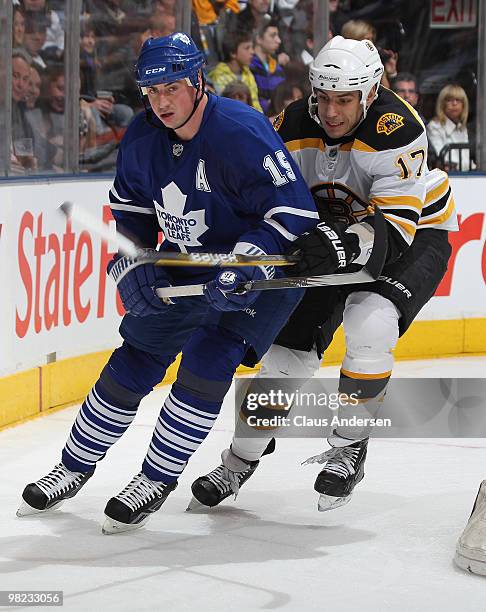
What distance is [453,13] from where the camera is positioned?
671 centimetres

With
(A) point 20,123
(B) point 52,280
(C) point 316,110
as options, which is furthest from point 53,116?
(C) point 316,110

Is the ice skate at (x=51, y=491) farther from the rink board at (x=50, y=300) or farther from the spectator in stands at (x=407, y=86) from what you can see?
the spectator in stands at (x=407, y=86)

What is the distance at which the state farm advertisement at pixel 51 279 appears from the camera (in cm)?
444

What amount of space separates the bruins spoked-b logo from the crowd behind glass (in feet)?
5.74

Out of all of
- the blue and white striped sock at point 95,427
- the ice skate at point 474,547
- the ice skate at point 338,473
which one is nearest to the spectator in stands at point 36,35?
the blue and white striped sock at point 95,427

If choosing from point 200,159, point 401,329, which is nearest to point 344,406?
point 401,329

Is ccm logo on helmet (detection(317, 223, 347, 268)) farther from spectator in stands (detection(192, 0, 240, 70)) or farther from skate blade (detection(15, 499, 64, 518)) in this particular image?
spectator in stands (detection(192, 0, 240, 70))

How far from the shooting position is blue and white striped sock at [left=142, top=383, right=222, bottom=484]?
312 centimetres

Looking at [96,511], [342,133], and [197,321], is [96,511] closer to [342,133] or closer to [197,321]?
[197,321]

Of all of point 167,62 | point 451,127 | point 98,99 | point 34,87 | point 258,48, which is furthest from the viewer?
point 451,127

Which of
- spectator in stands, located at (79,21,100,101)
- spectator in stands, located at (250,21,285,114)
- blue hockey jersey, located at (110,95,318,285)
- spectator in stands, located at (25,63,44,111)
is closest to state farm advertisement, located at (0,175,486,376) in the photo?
spectator in stands, located at (25,63,44,111)

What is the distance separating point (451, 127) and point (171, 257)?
3774 millimetres

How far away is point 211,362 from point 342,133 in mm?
703

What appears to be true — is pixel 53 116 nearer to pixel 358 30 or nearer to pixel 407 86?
pixel 358 30
